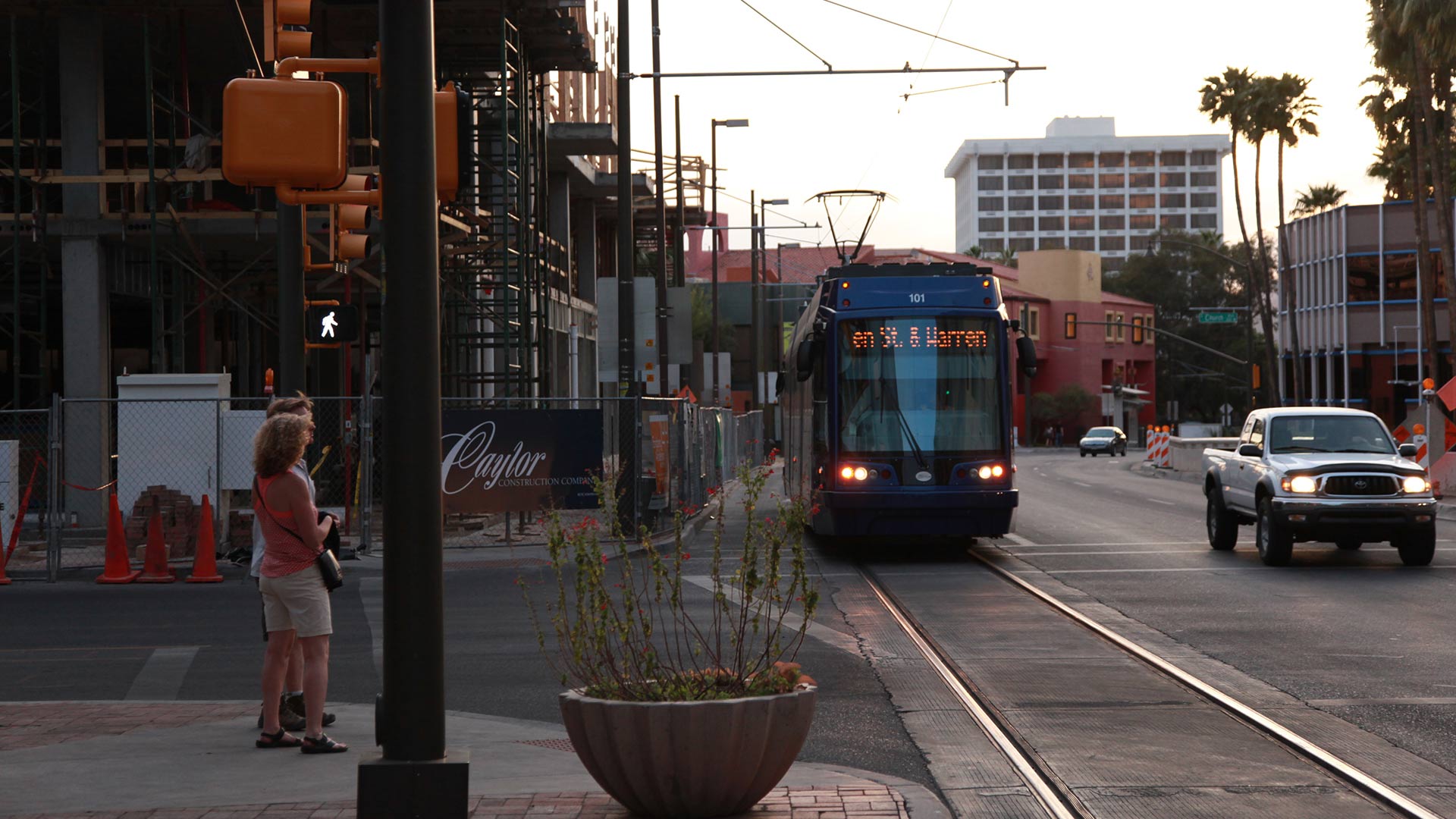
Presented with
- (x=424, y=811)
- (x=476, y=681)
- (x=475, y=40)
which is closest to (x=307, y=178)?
(x=424, y=811)

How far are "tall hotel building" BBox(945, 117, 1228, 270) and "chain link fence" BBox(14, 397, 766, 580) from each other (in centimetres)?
15566

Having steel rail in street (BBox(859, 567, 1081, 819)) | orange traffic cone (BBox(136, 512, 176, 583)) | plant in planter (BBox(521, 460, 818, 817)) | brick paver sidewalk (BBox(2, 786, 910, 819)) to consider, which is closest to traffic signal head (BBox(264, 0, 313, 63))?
plant in planter (BBox(521, 460, 818, 817))

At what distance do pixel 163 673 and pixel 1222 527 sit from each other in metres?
13.1

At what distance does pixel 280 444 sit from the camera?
8258mm

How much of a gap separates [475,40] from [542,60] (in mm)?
3658

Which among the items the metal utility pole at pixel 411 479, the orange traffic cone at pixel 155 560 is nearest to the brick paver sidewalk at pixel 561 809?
the metal utility pole at pixel 411 479

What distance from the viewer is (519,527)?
23.7m

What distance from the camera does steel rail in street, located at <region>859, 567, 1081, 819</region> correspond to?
7.14 meters

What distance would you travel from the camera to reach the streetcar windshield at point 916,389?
1898cm

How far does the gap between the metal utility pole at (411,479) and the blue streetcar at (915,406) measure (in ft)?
41.4

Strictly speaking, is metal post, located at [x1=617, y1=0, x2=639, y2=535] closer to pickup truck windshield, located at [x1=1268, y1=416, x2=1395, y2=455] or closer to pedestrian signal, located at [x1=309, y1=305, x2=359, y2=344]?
pedestrian signal, located at [x1=309, y1=305, x2=359, y2=344]

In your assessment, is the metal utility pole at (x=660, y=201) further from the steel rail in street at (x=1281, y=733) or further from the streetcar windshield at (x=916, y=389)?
the steel rail in street at (x=1281, y=733)

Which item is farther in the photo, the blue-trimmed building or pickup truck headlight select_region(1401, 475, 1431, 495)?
the blue-trimmed building

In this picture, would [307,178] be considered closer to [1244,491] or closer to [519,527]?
[1244,491]
